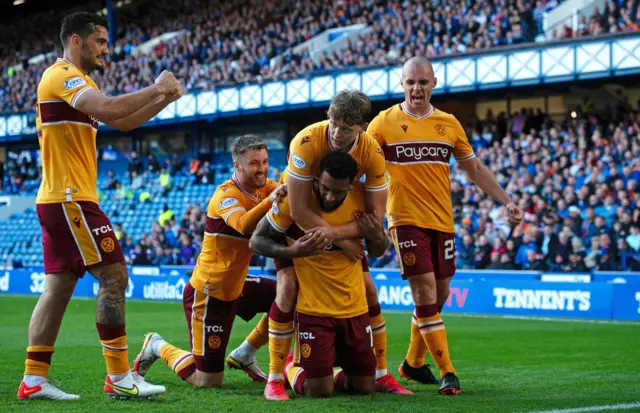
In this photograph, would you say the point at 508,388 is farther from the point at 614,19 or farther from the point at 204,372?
the point at 614,19

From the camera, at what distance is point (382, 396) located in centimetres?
699

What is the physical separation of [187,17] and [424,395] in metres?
38.9

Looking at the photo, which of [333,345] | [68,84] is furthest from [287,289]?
[68,84]

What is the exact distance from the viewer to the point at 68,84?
651 cm

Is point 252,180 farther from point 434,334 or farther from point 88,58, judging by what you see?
point 434,334

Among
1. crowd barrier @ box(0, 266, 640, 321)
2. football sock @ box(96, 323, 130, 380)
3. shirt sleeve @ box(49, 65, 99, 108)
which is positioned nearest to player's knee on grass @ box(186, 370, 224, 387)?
football sock @ box(96, 323, 130, 380)

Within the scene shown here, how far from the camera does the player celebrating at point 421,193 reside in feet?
25.6

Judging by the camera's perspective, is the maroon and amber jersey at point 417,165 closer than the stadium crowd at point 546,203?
Yes

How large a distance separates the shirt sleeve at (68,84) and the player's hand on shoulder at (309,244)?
177cm

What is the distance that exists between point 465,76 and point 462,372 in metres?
19.7

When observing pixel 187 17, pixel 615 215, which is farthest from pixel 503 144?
pixel 187 17

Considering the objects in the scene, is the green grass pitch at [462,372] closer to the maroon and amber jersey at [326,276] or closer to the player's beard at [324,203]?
the maroon and amber jersey at [326,276]

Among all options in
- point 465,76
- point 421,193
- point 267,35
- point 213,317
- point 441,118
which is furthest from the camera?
point 267,35

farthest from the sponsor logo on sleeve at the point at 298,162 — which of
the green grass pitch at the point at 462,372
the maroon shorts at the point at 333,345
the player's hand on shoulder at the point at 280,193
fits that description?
the green grass pitch at the point at 462,372
